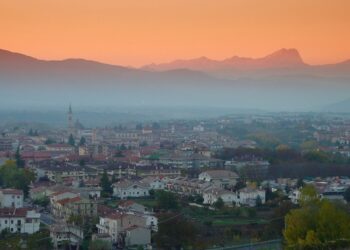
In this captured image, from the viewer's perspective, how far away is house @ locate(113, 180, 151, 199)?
59.9 ft

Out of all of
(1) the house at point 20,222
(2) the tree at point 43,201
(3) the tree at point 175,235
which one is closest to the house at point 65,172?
(2) the tree at point 43,201

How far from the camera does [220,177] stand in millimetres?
20125

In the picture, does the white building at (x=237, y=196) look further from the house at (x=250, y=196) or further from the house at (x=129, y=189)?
the house at (x=129, y=189)

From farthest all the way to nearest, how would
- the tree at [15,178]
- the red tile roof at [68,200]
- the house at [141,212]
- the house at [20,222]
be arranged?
1. the tree at [15,178]
2. the red tile roof at [68,200]
3. the house at [20,222]
4. the house at [141,212]

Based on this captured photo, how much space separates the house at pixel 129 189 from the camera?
18.3 m

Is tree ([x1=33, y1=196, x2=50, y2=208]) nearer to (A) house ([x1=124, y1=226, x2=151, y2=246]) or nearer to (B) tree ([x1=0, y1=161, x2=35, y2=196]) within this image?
(B) tree ([x1=0, y1=161, x2=35, y2=196])

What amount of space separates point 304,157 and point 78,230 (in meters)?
11.5

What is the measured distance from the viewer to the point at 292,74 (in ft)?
424

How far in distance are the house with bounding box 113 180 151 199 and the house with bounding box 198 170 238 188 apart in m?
1.61

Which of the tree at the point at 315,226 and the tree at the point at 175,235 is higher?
the tree at the point at 315,226

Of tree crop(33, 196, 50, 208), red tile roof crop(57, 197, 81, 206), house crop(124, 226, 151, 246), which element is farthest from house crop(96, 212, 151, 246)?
tree crop(33, 196, 50, 208)

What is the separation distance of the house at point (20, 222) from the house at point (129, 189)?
4134mm

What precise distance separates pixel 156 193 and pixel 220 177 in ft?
9.64

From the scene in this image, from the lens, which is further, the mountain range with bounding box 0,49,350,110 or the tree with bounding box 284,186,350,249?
the mountain range with bounding box 0,49,350,110
